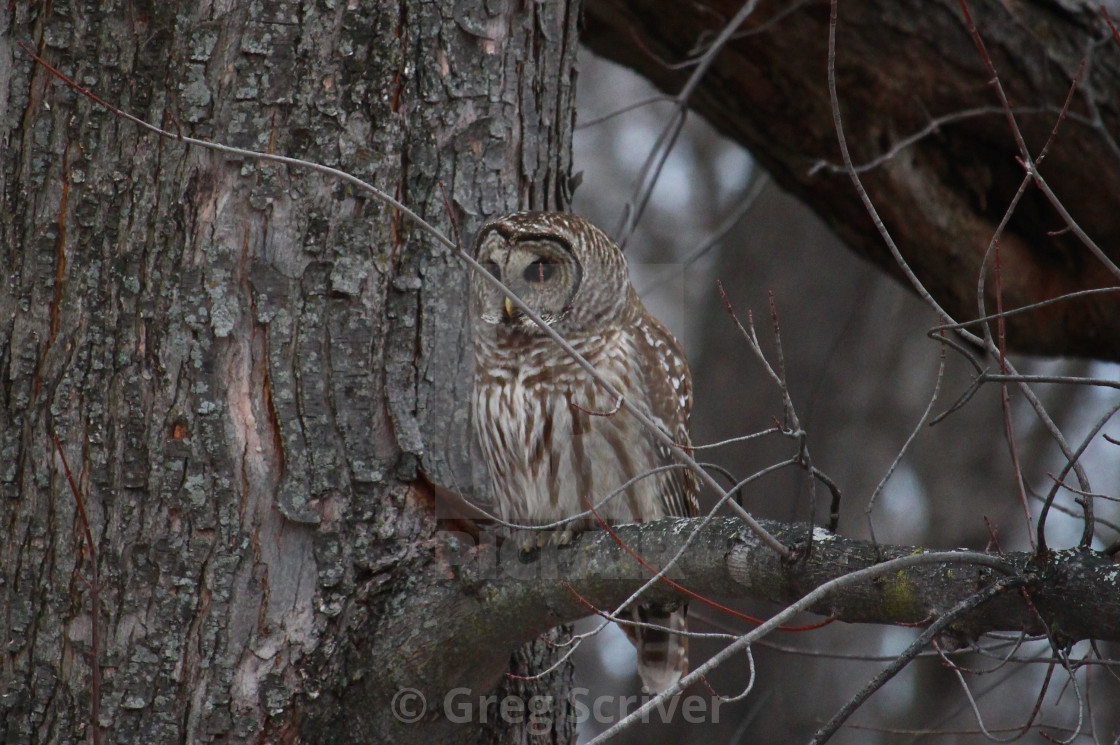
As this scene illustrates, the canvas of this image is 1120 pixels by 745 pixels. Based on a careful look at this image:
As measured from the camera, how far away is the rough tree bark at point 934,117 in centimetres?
386

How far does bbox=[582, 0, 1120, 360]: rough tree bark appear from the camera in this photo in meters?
3.86

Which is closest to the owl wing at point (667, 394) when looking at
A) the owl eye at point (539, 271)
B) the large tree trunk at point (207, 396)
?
the owl eye at point (539, 271)

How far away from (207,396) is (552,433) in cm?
104

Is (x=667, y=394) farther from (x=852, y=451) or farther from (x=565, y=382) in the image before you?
(x=852, y=451)

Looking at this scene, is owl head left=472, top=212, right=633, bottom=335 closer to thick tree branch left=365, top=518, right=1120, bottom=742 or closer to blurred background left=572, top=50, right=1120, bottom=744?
thick tree branch left=365, top=518, right=1120, bottom=742

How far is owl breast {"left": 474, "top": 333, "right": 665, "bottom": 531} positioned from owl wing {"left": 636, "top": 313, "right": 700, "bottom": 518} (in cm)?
8

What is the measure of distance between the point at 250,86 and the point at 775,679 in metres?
4.70

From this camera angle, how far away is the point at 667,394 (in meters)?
3.39

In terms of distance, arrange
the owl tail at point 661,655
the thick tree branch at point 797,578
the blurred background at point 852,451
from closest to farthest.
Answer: the thick tree branch at point 797,578, the owl tail at point 661,655, the blurred background at point 852,451

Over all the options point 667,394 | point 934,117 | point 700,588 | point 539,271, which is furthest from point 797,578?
point 934,117

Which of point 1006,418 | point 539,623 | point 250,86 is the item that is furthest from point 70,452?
point 1006,418

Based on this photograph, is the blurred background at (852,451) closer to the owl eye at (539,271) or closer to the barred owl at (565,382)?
the barred owl at (565,382)

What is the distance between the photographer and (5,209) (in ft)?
8.85

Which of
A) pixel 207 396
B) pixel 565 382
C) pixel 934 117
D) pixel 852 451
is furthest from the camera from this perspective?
pixel 852 451
